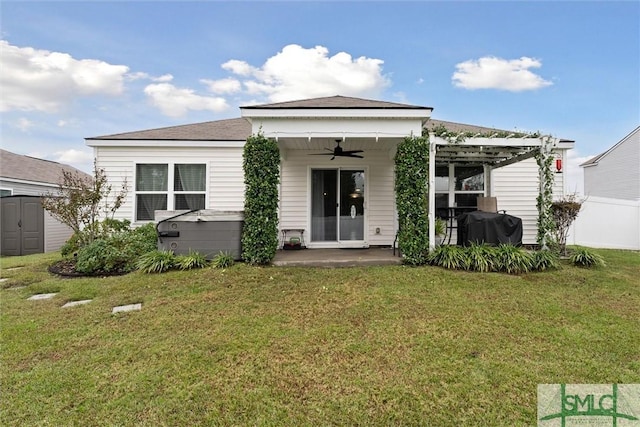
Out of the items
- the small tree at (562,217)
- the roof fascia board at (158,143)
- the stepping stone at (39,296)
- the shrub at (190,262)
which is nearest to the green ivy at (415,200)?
the small tree at (562,217)

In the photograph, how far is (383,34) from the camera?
9891 millimetres

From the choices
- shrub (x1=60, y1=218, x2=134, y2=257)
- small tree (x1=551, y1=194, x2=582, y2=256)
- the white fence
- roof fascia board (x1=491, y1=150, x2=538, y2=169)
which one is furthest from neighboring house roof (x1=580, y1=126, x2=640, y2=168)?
shrub (x1=60, y1=218, x2=134, y2=257)

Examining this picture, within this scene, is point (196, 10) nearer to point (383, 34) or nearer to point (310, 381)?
point (383, 34)

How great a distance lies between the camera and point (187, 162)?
892cm

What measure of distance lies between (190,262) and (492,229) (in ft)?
21.1

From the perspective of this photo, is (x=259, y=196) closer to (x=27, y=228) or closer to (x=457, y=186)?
(x=457, y=186)

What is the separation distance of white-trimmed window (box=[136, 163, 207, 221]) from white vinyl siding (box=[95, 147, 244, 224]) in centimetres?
12

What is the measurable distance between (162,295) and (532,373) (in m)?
4.69

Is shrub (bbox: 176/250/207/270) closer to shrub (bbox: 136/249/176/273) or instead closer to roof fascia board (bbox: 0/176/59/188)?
shrub (bbox: 136/249/176/273)

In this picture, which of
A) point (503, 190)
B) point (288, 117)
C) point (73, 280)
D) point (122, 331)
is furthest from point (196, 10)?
point (503, 190)

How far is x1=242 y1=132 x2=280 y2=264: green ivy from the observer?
6.10 metres

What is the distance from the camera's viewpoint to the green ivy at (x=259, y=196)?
20.0 feet

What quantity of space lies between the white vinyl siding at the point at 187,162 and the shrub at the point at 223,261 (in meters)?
2.96

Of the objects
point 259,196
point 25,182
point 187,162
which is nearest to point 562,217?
point 259,196
